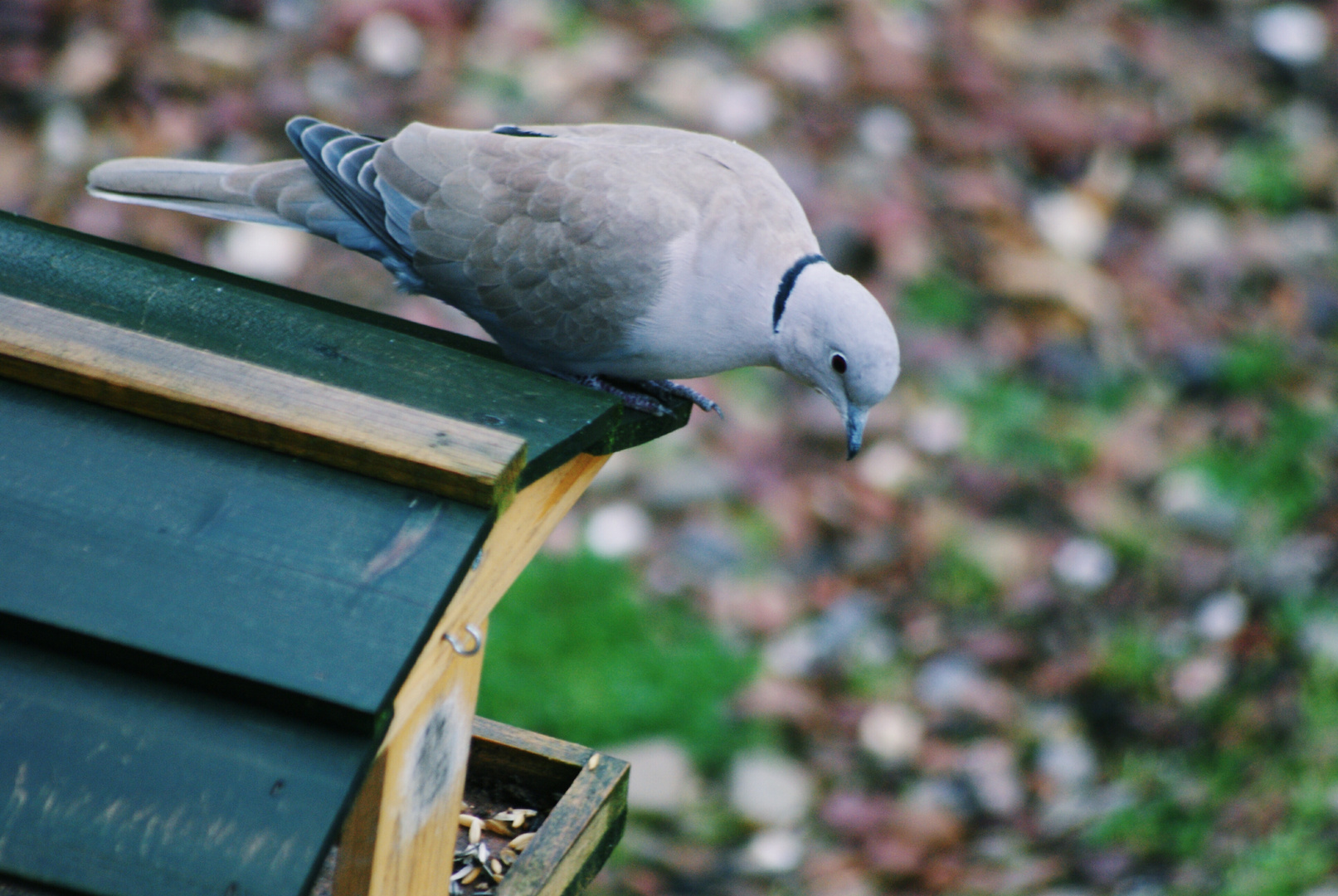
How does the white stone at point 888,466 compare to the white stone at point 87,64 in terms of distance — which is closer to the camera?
the white stone at point 888,466

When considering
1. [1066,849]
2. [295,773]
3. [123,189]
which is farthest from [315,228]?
[1066,849]

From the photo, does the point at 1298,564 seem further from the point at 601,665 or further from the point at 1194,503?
the point at 601,665

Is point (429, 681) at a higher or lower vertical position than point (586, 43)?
higher

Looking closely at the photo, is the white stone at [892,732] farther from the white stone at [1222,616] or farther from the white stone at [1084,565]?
the white stone at [1222,616]

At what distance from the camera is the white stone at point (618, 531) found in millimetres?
3836

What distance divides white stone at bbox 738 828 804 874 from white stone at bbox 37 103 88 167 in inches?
116

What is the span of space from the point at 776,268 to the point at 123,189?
1141 millimetres

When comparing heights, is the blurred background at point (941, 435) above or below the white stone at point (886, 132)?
below

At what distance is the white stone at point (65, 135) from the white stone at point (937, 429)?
2.75 m

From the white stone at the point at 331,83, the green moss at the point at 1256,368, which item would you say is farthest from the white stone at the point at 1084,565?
the white stone at the point at 331,83

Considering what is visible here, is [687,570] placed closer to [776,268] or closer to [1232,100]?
[776,268]

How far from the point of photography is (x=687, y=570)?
3807 millimetres

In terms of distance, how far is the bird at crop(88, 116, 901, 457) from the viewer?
2254 mm

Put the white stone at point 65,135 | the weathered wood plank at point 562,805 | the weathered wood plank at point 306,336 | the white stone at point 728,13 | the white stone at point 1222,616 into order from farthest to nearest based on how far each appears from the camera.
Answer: the white stone at point 728,13, the white stone at point 65,135, the white stone at point 1222,616, the weathered wood plank at point 562,805, the weathered wood plank at point 306,336
